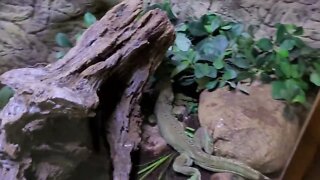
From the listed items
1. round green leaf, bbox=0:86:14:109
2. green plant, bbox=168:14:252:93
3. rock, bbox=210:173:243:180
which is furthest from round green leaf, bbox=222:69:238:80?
round green leaf, bbox=0:86:14:109

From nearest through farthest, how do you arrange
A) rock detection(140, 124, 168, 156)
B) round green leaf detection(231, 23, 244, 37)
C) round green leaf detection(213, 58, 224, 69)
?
1. rock detection(140, 124, 168, 156)
2. round green leaf detection(213, 58, 224, 69)
3. round green leaf detection(231, 23, 244, 37)

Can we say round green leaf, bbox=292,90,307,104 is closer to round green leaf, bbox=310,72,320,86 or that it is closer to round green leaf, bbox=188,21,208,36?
round green leaf, bbox=310,72,320,86

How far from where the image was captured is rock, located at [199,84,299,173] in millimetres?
1951

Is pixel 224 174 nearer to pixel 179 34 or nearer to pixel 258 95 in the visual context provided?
pixel 258 95

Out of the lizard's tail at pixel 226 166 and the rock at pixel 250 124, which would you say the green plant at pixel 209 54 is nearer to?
the rock at pixel 250 124

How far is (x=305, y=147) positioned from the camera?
0.89 metres

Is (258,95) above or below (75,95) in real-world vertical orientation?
below

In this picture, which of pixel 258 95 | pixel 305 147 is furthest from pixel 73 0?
pixel 305 147

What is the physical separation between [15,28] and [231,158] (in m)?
1.19

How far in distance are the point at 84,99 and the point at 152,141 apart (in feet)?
1.61

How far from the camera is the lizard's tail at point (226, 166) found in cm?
190

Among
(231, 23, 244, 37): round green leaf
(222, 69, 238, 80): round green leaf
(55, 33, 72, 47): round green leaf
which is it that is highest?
(55, 33, 72, 47): round green leaf

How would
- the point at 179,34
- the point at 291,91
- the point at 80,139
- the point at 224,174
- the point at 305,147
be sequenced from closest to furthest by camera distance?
the point at 305,147, the point at 80,139, the point at 224,174, the point at 291,91, the point at 179,34

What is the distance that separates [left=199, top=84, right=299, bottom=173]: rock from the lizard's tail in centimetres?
3
